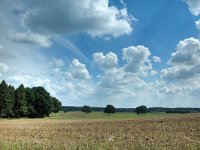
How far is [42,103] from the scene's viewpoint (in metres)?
129

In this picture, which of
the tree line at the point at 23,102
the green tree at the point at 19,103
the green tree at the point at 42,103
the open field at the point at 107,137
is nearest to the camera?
the open field at the point at 107,137

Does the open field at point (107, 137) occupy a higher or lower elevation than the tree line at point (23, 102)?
lower

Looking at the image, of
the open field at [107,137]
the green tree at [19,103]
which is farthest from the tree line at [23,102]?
the open field at [107,137]

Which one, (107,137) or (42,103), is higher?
(42,103)

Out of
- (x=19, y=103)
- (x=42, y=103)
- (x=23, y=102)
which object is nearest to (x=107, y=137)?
(x=19, y=103)

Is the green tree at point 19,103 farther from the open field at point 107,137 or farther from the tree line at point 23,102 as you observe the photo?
the open field at point 107,137

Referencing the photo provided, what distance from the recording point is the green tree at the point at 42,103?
12838 cm

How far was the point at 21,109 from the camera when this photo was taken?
112 meters

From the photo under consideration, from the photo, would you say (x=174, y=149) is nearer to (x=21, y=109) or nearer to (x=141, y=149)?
(x=141, y=149)

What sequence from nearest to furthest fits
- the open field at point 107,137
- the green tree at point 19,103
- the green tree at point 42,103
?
the open field at point 107,137 → the green tree at point 19,103 → the green tree at point 42,103

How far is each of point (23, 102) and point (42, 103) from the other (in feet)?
55.7

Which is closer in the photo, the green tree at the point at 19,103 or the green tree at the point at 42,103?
the green tree at the point at 19,103

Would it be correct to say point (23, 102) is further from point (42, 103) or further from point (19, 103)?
point (42, 103)

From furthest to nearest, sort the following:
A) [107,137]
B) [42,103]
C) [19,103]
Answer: [42,103] < [19,103] < [107,137]
